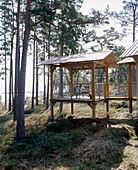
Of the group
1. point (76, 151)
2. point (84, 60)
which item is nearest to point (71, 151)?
point (76, 151)

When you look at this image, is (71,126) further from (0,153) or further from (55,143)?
(0,153)

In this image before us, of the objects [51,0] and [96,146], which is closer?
[96,146]

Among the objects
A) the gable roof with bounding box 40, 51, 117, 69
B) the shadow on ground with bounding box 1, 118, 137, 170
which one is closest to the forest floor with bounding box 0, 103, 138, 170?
the shadow on ground with bounding box 1, 118, 137, 170

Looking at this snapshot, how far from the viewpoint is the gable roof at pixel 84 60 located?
9664mm

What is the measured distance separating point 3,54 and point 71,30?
54.0ft

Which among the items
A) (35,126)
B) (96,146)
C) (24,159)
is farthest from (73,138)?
(35,126)

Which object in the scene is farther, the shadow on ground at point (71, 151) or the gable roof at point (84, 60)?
the gable roof at point (84, 60)

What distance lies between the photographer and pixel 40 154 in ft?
22.3

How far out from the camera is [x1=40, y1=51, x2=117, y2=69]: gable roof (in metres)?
9.66

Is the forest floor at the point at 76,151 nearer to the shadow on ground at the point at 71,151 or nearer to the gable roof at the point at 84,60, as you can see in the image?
the shadow on ground at the point at 71,151

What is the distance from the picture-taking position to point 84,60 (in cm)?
956

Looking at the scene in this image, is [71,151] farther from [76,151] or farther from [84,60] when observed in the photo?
[84,60]

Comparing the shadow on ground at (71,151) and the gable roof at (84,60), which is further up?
the gable roof at (84,60)

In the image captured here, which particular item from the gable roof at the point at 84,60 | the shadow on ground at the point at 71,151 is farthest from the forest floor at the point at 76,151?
the gable roof at the point at 84,60
